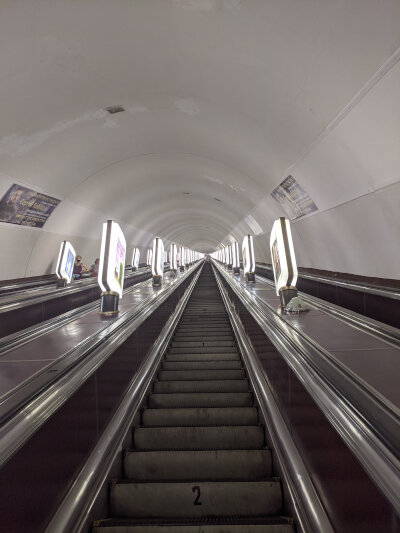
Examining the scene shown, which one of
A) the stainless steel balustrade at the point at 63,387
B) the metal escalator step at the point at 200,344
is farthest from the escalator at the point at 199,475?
the metal escalator step at the point at 200,344

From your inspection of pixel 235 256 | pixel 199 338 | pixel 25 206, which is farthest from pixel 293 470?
pixel 235 256

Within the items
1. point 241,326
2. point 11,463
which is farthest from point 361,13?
point 241,326

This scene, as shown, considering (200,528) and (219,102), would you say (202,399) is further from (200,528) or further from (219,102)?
(219,102)

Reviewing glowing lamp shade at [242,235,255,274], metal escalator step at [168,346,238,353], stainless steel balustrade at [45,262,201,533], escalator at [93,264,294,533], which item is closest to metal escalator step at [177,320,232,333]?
metal escalator step at [168,346,238,353]

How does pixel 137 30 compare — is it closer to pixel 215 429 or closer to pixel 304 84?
pixel 304 84

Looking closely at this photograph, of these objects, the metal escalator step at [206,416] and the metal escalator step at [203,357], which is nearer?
the metal escalator step at [206,416]

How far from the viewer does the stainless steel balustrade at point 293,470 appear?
6.89 feet

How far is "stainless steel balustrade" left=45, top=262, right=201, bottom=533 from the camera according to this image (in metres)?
2.10

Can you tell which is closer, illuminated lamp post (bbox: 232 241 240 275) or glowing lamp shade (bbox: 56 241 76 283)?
glowing lamp shade (bbox: 56 241 76 283)

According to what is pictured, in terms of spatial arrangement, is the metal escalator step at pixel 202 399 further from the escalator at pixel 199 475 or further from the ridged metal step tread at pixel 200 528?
the ridged metal step tread at pixel 200 528

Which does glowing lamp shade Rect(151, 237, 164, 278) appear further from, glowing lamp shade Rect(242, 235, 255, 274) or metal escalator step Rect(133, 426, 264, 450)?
metal escalator step Rect(133, 426, 264, 450)

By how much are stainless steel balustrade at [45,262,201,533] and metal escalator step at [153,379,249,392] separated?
0.19 m

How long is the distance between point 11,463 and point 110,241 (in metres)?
4.21

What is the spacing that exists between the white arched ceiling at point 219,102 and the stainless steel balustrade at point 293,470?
349cm
